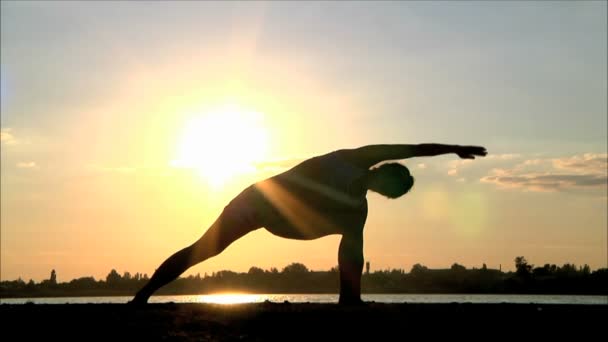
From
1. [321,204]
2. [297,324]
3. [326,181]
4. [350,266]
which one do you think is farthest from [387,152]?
[297,324]

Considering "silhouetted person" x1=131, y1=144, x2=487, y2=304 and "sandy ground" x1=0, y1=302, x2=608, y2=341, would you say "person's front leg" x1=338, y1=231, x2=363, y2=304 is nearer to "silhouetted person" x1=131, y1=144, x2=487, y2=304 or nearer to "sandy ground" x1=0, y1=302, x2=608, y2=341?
"silhouetted person" x1=131, y1=144, x2=487, y2=304

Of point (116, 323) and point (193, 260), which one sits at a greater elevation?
point (193, 260)

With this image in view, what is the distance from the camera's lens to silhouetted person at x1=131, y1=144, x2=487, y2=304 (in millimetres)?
11539

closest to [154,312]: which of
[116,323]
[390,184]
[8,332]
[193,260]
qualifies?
[116,323]

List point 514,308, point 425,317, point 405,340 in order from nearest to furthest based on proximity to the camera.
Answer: point 405,340 < point 425,317 < point 514,308

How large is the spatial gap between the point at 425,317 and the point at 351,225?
4.22m

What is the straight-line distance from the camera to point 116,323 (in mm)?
7281

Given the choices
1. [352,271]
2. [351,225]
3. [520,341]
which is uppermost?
[351,225]

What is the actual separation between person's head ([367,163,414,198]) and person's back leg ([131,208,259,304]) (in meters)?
2.30

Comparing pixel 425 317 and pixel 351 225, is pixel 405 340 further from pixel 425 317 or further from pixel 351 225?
pixel 351 225

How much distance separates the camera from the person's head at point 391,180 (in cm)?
1130

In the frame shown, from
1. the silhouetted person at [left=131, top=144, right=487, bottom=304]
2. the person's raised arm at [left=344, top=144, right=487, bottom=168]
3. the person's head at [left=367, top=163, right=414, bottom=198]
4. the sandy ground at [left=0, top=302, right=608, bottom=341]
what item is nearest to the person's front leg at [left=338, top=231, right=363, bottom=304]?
the silhouetted person at [left=131, top=144, right=487, bottom=304]

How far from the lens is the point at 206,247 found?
1192 centimetres

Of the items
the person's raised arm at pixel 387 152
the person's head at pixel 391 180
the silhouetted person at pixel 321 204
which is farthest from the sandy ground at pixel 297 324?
the person's raised arm at pixel 387 152
